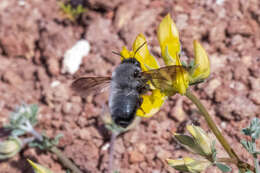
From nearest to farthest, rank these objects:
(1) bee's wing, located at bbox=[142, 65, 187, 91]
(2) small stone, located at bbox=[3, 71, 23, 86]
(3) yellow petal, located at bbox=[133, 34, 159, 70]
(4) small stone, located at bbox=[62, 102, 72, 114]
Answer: (1) bee's wing, located at bbox=[142, 65, 187, 91] → (3) yellow petal, located at bbox=[133, 34, 159, 70] → (4) small stone, located at bbox=[62, 102, 72, 114] → (2) small stone, located at bbox=[3, 71, 23, 86]

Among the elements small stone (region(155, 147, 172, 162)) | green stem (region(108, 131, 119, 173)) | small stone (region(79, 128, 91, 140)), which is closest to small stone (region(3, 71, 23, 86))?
small stone (region(79, 128, 91, 140))

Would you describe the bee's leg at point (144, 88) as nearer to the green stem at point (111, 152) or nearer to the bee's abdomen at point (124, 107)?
the bee's abdomen at point (124, 107)

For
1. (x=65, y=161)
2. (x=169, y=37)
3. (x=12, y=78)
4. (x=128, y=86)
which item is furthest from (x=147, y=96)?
(x=12, y=78)

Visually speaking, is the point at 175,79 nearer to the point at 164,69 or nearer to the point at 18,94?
the point at 164,69

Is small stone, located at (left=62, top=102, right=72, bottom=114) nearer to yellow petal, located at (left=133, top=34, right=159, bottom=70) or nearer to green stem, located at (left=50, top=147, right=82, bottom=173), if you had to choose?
green stem, located at (left=50, top=147, right=82, bottom=173)

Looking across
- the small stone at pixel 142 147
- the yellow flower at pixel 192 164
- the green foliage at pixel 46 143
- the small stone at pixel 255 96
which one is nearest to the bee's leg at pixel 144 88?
the yellow flower at pixel 192 164
